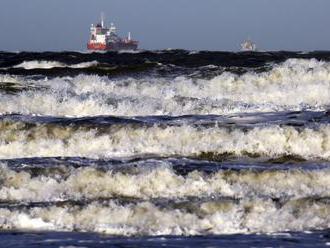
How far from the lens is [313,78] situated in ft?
95.9

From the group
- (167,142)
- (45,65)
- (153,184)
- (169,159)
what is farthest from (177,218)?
(45,65)

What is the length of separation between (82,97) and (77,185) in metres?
11.0

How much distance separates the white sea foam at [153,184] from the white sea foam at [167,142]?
3.25 m

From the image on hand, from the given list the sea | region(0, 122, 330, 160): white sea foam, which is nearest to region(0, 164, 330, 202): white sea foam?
the sea

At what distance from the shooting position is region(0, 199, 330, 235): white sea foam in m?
10.8

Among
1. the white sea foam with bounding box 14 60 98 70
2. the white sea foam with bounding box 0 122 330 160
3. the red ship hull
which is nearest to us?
the white sea foam with bounding box 0 122 330 160

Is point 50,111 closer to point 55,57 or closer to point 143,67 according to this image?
point 143,67

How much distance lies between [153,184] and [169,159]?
96.5 inches

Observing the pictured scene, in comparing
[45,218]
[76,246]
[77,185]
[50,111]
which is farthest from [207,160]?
[50,111]

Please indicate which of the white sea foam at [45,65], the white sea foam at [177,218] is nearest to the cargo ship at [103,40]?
the white sea foam at [45,65]

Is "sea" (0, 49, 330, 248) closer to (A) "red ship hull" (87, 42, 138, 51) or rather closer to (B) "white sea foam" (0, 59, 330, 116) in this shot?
(B) "white sea foam" (0, 59, 330, 116)

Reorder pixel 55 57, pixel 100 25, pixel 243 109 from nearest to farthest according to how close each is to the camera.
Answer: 1. pixel 243 109
2. pixel 55 57
3. pixel 100 25

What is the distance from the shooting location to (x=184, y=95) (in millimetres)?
27672

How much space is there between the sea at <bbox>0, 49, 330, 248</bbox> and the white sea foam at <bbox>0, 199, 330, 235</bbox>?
0.6 inches
